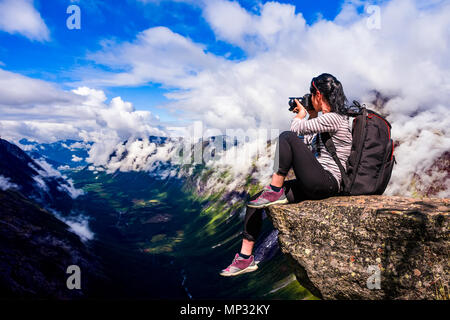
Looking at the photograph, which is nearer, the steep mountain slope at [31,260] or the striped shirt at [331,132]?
the striped shirt at [331,132]

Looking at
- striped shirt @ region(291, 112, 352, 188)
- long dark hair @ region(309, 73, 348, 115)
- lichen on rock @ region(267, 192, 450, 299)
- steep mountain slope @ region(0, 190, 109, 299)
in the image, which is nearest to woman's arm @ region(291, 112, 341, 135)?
striped shirt @ region(291, 112, 352, 188)

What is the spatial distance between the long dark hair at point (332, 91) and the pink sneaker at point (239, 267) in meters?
6.24

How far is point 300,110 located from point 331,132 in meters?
1.37

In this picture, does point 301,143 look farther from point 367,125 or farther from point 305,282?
point 305,282

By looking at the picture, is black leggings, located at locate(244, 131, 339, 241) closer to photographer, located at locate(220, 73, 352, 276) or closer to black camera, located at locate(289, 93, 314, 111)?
photographer, located at locate(220, 73, 352, 276)

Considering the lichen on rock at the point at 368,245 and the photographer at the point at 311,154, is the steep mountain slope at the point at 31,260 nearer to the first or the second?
the photographer at the point at 311,154

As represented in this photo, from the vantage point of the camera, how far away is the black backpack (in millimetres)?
7859

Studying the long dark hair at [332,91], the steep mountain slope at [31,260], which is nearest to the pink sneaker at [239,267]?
the long dark hair at [332,91]

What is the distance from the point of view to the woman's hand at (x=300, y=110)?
8484 mm

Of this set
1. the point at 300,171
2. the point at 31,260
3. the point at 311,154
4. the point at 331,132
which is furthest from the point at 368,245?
the point at 31,260

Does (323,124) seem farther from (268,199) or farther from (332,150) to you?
(268,199)

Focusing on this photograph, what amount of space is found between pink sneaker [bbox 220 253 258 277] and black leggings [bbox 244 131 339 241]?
0.82m

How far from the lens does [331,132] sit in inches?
317
